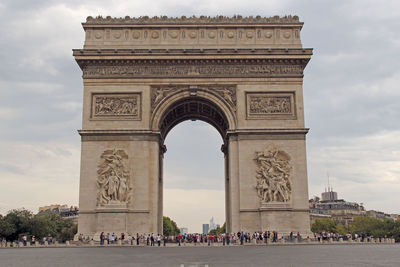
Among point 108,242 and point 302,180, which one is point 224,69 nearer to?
point 302,180

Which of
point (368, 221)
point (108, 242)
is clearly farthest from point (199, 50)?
point (368, 221)

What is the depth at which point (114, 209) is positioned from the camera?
31.5 metres

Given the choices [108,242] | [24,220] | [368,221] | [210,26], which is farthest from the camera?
[368,221]

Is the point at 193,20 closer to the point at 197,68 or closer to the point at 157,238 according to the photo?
the point at 197,68

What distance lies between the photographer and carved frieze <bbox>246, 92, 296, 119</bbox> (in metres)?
33.6

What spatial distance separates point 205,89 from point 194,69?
1564 mm

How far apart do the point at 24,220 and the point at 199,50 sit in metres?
33.0

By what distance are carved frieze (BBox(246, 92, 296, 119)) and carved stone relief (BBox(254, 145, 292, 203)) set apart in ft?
7.48

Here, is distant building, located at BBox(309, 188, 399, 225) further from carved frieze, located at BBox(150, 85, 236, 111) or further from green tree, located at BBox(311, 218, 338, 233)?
carved frieze, located at BBox(150, 85, 236, 111)

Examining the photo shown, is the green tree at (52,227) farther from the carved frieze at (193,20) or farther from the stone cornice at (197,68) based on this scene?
the carved frieze at (193,20)

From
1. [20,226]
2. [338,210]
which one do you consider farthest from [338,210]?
[20,226]

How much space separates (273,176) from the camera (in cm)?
3231

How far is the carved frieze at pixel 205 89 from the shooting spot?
33.9 metres

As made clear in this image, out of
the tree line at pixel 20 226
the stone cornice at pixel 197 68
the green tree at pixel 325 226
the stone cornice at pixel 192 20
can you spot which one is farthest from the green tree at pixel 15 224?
the green tree at pixel 325 226
